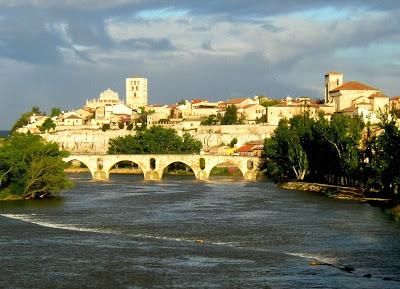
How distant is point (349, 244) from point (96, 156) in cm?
3913

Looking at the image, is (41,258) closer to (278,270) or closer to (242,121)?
(278,270)

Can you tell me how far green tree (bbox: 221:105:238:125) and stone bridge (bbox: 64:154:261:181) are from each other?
102 feet

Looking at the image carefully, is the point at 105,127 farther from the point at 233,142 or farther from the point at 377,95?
the point at 377,95

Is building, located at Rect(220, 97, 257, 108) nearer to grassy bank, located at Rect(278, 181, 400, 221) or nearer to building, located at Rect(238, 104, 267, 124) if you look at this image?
building, located at Rect(238, 104, 267, 124)

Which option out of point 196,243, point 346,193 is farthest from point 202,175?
point 196,243

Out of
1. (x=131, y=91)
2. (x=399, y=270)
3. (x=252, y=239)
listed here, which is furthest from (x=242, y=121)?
(x=399, y=270)

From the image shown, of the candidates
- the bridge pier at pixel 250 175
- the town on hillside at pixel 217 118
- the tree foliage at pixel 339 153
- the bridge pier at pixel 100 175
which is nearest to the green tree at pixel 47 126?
the town on hillside at pixel 217 118

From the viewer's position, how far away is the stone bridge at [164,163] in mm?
65938

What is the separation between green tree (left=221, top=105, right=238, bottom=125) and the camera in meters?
98.1

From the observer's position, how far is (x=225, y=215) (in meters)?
38.4

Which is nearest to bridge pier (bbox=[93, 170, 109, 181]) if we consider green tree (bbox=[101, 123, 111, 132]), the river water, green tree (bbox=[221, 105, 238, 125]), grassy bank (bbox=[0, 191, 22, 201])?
the river water

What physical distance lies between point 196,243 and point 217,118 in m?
72.2

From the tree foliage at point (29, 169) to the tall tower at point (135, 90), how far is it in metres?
92.5

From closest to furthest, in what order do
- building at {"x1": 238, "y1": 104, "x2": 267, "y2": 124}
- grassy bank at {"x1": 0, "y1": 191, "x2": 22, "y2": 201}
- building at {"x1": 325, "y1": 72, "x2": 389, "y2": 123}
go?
grassy bank at {"x1": 0, "y1": 191, "x2": 22, "y2": 201}, building at {"x1": 325, "y1": 72, "x2": 389, "y2": 123}, building at {"x1": 238, "y1": 104, "x2": 267, "y2": 124}
